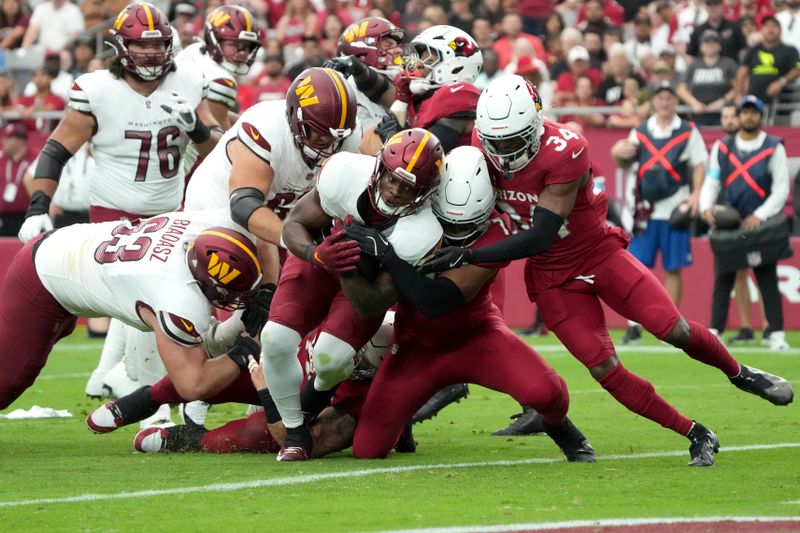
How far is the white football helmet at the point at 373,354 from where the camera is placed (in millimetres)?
6668

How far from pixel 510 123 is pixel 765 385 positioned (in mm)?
1728

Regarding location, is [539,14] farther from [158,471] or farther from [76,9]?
[158,471]

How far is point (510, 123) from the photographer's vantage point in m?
5.75

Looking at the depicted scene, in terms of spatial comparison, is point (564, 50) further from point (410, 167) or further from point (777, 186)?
point (410, 167)

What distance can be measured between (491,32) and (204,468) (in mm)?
10705

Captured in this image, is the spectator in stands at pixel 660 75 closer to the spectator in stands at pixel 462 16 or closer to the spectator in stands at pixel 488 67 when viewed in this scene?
the spectator in stands at pixel 488 67

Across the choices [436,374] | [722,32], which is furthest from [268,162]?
[722,32]

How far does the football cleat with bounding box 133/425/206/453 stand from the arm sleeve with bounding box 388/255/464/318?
143 cm

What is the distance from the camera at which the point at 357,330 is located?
611 cm

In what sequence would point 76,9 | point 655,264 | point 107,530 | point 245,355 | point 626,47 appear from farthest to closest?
point 76,9, point 626,47, point 655,264, point 245,355, point 107,530

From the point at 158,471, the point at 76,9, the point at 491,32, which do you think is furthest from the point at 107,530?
the point at 76,9

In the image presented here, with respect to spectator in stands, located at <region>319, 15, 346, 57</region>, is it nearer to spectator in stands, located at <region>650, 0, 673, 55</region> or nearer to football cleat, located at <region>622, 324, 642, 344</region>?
spectator in stands, located at <region>650, 0, 673, 55</region>

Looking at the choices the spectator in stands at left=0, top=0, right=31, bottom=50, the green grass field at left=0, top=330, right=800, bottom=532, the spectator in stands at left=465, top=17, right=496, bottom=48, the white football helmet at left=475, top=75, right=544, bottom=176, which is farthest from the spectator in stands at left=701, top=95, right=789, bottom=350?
the spectator in stands at left=0, top=0, right=31, bottom=50

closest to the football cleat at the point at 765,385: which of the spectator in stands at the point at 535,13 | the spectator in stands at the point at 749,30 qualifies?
the spectator in stands at the point at 749,30
